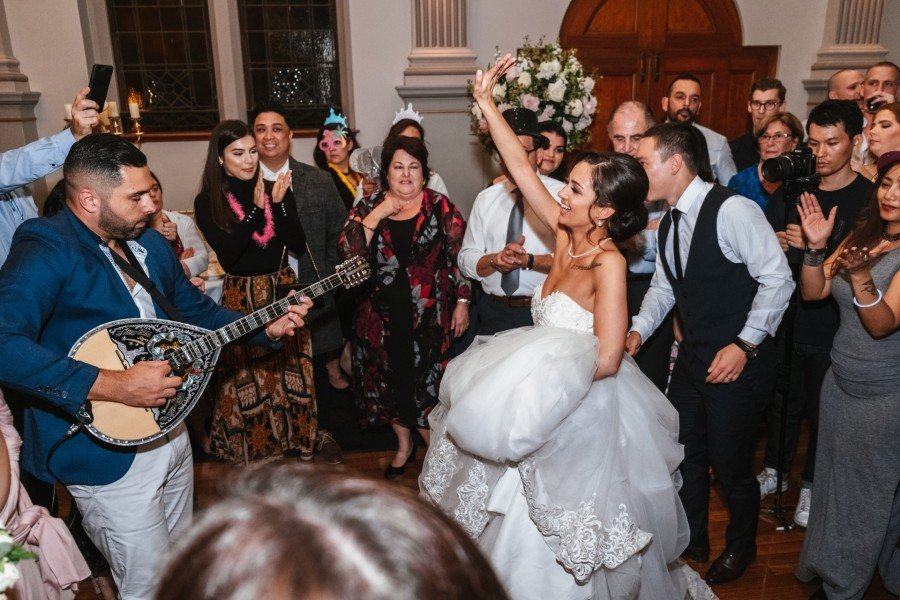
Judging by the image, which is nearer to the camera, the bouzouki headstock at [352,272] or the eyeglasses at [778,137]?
the bouzouki headstock at [352,272]

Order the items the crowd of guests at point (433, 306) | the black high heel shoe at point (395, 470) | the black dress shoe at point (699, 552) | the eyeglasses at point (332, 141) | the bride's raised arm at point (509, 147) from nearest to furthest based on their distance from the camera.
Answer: the crowd of guests at point (433, 306)
the bride's raised arm at point (509, 147)
the black dress shoe at point (699, 552)
the black high heel shoe at point (395, 470)
the eyeglasses at point (332, 141)

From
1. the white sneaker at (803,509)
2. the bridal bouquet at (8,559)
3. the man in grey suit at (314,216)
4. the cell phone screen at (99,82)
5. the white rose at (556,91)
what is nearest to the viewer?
the bridal bouquet at (8,559)

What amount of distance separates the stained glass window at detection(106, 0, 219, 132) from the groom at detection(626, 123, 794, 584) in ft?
14.9

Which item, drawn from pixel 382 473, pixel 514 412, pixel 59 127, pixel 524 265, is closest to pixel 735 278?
pixel 524 265

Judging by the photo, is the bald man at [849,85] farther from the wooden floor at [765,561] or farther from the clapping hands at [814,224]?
the clapping hands at [814,224]

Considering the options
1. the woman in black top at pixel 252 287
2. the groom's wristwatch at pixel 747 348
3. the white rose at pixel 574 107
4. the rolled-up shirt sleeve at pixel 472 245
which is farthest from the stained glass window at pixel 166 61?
the groom's wristwatch at pixel 747 348

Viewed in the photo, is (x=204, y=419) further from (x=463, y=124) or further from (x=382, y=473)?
(x=463, y=124)

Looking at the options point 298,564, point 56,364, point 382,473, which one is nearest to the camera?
point 298,564

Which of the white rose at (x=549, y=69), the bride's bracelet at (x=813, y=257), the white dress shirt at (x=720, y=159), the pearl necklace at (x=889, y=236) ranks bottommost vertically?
the bride's bracelet at (x=813, y=257)

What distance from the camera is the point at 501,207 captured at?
3.39 meters

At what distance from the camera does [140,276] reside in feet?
7.06

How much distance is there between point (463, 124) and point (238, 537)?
524 centimetres

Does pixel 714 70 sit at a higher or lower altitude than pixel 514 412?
higher

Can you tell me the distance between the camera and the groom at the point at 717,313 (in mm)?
2406
